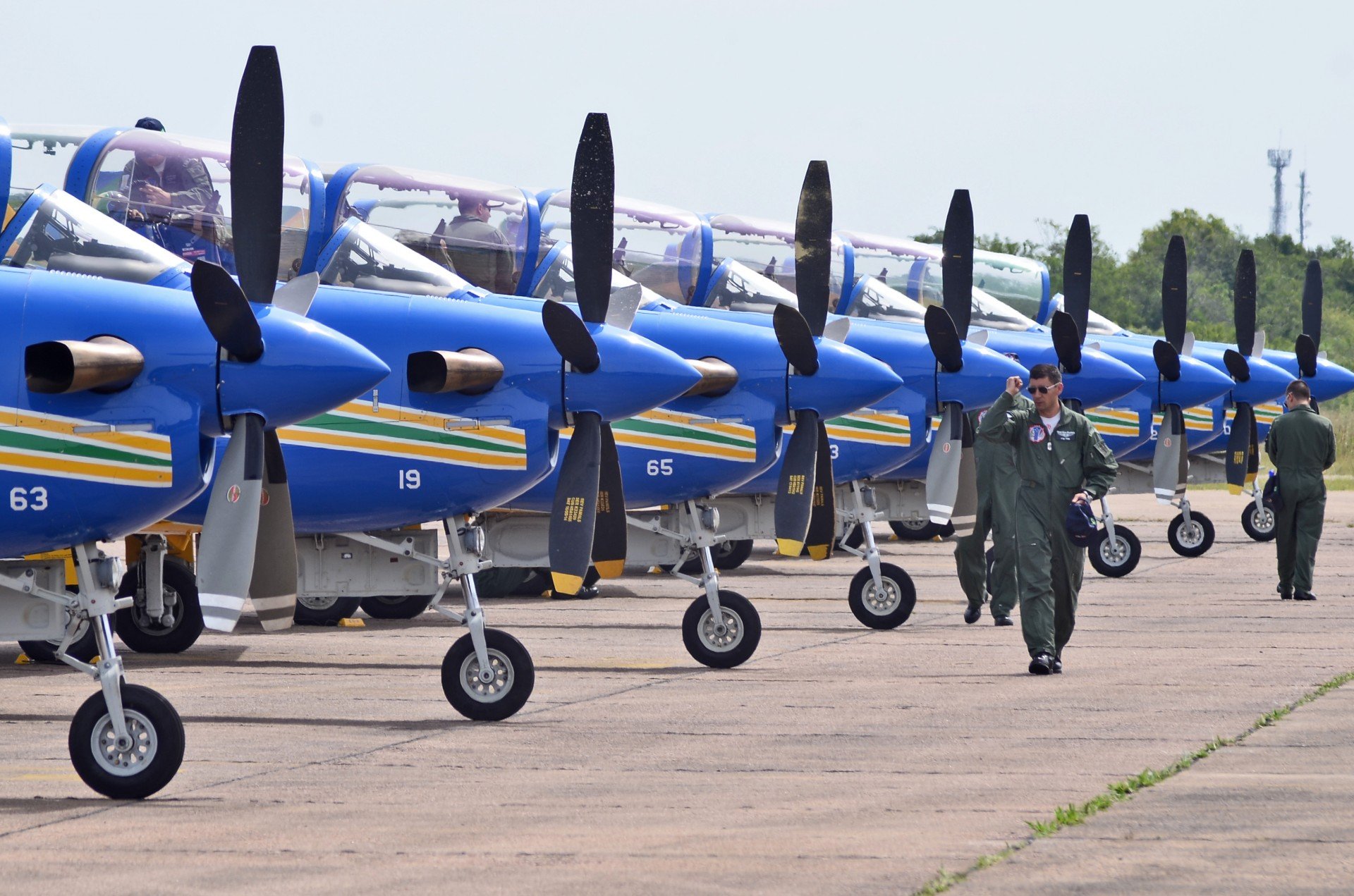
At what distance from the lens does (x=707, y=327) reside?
1470 centimetres

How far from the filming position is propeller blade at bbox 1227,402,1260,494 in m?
23.2

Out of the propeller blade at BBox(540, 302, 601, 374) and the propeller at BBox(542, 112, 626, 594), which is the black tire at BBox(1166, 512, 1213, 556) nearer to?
the propeller at BBox(542, 112, 626, 594)

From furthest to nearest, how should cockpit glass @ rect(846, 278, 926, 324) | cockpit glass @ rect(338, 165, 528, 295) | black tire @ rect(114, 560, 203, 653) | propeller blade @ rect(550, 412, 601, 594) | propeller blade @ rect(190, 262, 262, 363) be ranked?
cockpit glass @ rect(846, 278, 926, 324) < cockpit glass @ rect(338, 165, 528, 295) < black tire @ rect(114, 560, 203, 653) < propeller blade @ rect(550, 412, 601, 594) < propeller blade @ rect(190, 262, 262, 363)

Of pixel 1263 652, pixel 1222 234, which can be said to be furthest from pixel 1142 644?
pixel 1222 234

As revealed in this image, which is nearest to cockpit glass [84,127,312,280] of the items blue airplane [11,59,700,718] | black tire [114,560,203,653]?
blue airplane [11,59,700,718]

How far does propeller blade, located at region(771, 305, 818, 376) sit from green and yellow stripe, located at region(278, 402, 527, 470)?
8.66 feet

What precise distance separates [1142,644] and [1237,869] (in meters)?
7.84

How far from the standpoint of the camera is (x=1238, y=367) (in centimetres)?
2473

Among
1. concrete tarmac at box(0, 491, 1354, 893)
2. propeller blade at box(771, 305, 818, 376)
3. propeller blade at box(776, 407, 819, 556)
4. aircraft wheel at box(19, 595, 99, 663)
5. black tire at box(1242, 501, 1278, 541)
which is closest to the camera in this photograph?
concrete tarmac at box(0, 491, 1354, 893)

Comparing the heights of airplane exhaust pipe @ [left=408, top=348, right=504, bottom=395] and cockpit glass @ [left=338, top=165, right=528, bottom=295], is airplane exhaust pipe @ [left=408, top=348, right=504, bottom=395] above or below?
below

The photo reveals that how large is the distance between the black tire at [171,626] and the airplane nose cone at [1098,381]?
31.6 feet

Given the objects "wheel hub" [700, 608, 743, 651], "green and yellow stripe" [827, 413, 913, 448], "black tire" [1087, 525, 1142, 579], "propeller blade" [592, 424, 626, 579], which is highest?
"green and yellow stripe" [827, 413, 913, 448]

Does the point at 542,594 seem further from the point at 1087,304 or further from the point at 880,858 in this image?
the point at 880,858

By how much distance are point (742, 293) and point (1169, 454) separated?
6664mm
